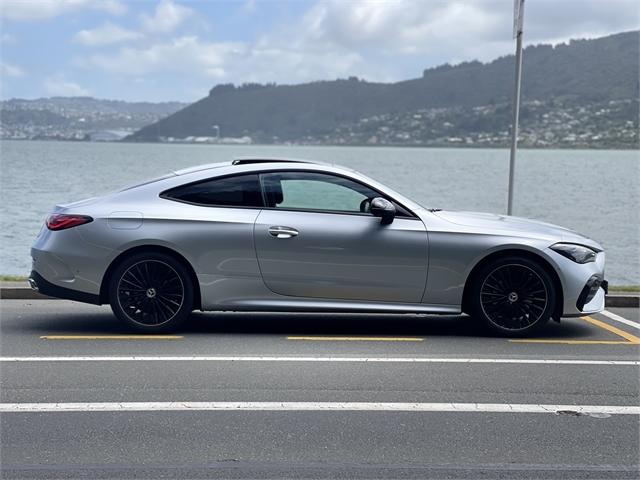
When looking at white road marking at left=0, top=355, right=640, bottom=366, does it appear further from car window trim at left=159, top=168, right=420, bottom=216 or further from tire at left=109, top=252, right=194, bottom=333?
car window trim at left=159, top=168, right=420, bottom=216

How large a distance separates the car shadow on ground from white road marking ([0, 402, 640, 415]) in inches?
94.9

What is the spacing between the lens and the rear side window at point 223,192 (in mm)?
8359

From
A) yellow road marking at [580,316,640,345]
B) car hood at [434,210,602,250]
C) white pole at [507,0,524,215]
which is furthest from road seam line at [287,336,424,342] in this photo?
white pole at [507,0,524,215]

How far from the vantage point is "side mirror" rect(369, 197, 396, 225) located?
319 inches

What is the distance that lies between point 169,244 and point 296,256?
1.11m

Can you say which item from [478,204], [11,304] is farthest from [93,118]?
[11,304]

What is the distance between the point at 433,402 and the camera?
6.02m

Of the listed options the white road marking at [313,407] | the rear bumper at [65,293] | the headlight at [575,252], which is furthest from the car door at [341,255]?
the white road marking at [313,407]

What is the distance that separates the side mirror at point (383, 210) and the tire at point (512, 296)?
935mm

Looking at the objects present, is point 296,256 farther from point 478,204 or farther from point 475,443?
point 478,204

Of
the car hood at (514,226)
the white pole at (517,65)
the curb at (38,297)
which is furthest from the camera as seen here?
the white pole at (517,65)

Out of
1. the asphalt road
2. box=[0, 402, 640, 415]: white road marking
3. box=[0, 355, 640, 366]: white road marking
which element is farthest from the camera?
box=[0, 355, 640, 366]: white road marking

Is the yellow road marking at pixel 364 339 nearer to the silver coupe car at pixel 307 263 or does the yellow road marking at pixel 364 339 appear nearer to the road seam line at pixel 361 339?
the road seam line at pixel 361 339

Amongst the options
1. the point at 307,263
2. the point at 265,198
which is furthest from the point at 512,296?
the point at 265,198
